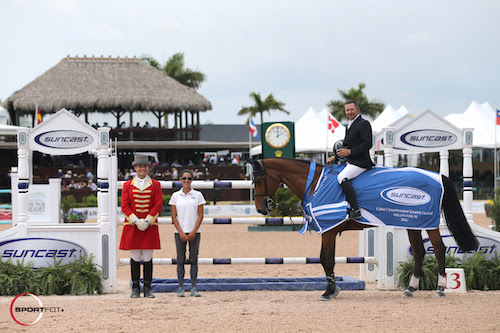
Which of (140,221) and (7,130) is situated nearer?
(140,221)

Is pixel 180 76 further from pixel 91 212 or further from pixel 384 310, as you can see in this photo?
pixel 384 310

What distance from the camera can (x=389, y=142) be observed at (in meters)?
9.46

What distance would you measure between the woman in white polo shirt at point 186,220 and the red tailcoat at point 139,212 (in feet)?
0.84

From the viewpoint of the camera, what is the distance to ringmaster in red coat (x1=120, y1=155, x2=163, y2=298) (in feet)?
27.4

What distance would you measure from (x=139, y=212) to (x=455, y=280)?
413 cm

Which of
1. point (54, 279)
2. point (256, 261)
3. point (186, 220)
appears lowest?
point (54, 279)

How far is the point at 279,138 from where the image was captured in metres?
21.1

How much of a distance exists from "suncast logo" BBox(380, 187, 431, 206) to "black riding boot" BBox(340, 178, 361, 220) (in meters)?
0.45

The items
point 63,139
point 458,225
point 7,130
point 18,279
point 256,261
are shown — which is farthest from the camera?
point 7,130

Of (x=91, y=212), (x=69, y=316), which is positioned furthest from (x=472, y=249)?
(x=91, y=212)

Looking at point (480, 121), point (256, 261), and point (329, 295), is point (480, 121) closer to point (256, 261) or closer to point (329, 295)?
point (256, 261)

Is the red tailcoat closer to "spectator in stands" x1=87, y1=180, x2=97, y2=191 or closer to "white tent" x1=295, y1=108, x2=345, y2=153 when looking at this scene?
"spectator in stands" x1=87, y1=180, x2=97, y2=191

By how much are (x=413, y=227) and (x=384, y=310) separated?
1477 millimetres

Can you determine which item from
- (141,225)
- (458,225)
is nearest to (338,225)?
(458,225)
